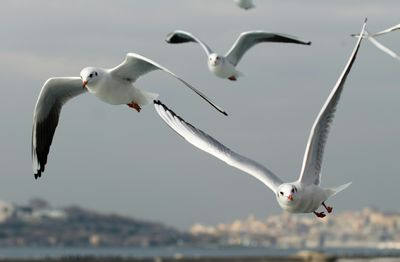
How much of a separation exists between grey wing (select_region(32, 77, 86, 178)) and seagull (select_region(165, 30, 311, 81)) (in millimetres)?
3425

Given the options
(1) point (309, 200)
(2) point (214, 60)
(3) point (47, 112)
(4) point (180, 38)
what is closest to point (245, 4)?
(2) point (214, 60)

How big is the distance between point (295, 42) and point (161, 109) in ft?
22.1

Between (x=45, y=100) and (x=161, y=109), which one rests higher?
(x=45, y=100)

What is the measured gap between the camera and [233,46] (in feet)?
70.4

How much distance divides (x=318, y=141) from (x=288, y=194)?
1.10 metres

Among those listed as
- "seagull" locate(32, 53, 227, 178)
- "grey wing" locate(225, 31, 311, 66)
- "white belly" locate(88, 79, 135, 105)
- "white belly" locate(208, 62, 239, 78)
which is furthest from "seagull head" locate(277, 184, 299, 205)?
"grey wing" locate(225, 31, 311, 66)

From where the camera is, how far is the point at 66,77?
15.9 meters

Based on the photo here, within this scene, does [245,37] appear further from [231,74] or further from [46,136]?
[46,136]

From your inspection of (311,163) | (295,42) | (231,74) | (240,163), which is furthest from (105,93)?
(295,42)

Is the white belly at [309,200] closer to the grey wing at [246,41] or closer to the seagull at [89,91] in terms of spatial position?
the seagull at [89,91]

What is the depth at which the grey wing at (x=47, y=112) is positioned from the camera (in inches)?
636

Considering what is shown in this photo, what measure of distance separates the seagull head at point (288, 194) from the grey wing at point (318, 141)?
476 mm

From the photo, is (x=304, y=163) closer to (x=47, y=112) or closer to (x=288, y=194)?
(x=288, y=194)

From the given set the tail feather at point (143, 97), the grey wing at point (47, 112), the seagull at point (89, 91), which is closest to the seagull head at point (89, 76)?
the seagull at point (89, 91)
